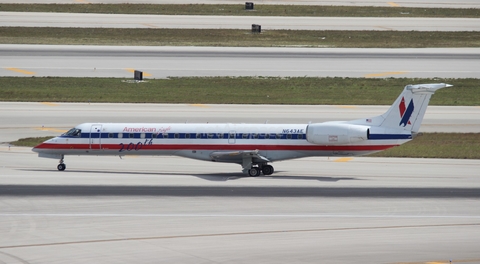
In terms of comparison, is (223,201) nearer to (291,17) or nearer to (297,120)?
(297,120)

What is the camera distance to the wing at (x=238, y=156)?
3878cm

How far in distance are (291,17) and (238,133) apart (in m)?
60.5

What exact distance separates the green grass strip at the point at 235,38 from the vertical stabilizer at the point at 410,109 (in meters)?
46.0

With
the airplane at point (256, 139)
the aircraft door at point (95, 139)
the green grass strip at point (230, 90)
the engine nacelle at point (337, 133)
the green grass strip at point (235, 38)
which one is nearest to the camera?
the engine nacelle at point (337, 133)

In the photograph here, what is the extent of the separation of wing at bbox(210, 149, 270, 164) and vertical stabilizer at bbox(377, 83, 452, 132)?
6.52 m

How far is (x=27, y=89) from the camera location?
63562 millimetres

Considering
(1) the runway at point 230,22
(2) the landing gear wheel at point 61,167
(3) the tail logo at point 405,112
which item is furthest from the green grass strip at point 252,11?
(3) the tail logo at point 405,112

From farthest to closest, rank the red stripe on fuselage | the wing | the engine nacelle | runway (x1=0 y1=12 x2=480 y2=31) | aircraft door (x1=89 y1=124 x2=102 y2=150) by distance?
1. runway (x1=0 y1=12 x2=480 y2=31)
2. aircraft door (x1=89 y1=124 x2=102 y2=150)
3. the wing
4. the red stripe on fuselage
5. the engine nacelle

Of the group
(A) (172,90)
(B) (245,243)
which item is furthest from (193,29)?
(B) (245,243)

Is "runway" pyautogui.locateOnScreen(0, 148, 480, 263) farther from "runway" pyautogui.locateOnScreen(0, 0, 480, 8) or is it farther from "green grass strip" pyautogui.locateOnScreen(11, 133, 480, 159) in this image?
"runway" pyautogui.locateOnScreen(0, 0, 480, 8)

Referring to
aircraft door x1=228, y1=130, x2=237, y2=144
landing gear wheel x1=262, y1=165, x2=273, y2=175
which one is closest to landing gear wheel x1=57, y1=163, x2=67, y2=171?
aircraft door x1=228, y1=130, x2=237, y2=144

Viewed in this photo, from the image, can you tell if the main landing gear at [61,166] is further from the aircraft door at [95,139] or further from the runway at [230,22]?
the runway at [230,22]

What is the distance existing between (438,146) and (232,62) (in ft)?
101

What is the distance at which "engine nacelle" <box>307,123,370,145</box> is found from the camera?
38.1m
